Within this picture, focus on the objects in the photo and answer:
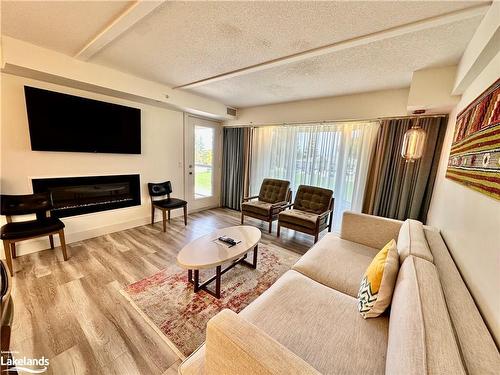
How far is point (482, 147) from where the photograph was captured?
1.20 m

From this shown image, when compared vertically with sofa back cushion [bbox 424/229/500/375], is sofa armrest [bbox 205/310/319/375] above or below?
below

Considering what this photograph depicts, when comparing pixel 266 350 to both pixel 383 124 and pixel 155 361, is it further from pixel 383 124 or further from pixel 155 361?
pixel 383 124

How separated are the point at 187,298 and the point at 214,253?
51 centimetres

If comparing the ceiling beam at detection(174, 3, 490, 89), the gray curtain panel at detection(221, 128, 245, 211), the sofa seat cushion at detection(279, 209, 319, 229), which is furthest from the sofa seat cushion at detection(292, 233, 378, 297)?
the gray curtain panel at detection(221, 128, 245, 211)

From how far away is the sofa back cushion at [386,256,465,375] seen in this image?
0.63 metres

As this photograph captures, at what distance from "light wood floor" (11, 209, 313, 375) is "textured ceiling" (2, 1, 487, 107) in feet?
8.06

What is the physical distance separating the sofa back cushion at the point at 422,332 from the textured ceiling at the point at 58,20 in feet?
8.38

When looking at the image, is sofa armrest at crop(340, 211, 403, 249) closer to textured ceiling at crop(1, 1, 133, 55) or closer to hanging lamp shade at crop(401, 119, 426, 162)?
hanging lamp shade at crop(401, 119, 426, 162)

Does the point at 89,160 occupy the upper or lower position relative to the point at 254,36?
lower

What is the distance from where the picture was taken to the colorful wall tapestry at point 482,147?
1031mm

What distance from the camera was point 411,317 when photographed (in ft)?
2.71

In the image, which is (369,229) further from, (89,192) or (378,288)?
(89,192)

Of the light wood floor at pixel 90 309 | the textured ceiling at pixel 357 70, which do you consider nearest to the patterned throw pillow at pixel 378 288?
the light wood floor at pixel 90 309
